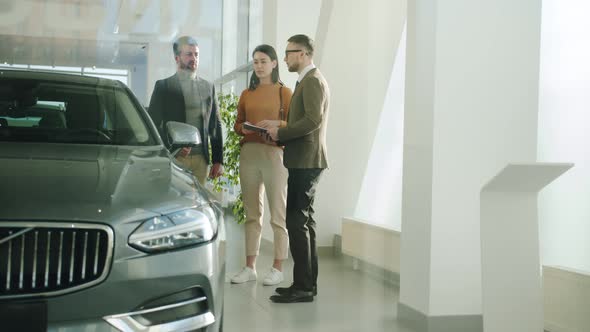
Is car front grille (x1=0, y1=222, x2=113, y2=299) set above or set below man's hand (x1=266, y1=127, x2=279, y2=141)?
below

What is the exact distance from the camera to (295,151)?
465cm

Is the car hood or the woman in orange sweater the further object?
the woman in orange sweater

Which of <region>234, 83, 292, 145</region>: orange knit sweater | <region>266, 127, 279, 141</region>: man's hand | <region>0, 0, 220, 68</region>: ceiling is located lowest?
<region>266, 127, 279, 141</region>: man's hand

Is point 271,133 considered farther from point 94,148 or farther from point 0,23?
point 0,23

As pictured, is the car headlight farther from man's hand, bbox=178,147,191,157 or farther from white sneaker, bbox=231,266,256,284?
white sneaker, bbox=231,266,256,284

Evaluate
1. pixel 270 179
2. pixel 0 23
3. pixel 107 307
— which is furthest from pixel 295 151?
pixel 0 23

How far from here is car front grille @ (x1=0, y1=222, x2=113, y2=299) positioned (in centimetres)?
215

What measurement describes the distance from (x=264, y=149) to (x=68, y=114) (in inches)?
81.9

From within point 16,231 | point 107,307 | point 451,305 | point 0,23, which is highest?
point 0,23

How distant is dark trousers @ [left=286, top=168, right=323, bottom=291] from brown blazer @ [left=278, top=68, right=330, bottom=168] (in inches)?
2.6

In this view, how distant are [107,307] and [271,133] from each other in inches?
106

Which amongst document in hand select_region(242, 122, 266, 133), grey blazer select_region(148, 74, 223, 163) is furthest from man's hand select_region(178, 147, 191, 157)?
document in hand select_region(242, 122, 266, 133)

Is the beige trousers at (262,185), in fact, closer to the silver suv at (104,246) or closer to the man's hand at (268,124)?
the man's hand at (268,124)

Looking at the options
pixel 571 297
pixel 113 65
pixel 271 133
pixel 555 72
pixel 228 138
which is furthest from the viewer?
pixel 228 138
